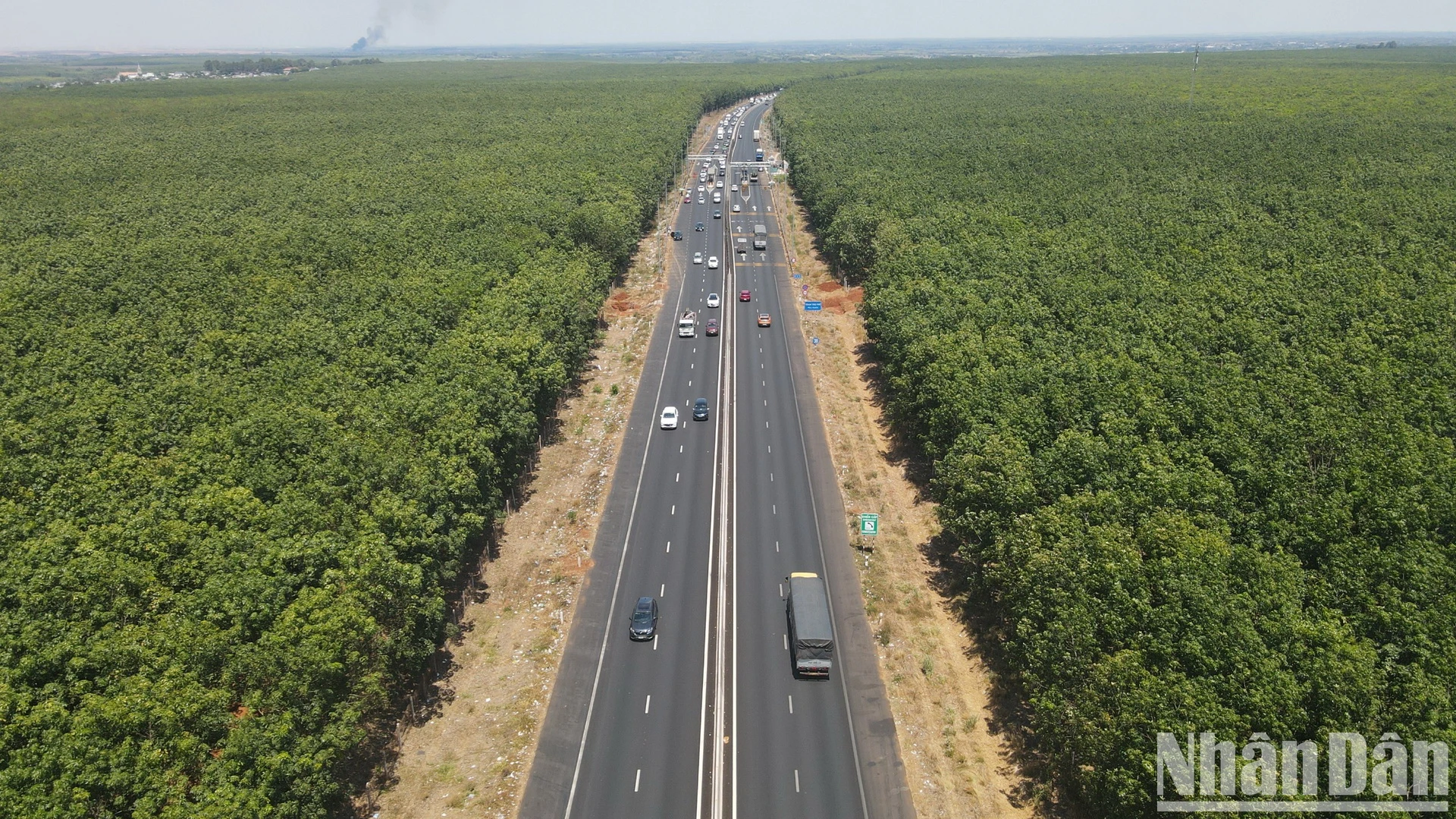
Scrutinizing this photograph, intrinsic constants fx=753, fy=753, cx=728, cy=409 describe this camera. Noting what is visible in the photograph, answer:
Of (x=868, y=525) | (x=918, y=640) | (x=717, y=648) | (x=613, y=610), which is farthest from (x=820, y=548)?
(x=613, y=610)

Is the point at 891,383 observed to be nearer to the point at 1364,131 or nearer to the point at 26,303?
the point at 26,303

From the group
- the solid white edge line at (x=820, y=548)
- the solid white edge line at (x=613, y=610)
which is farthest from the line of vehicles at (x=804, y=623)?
the solid white edge line at (x=613, y=610)

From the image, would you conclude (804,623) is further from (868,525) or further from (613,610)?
(613,610)

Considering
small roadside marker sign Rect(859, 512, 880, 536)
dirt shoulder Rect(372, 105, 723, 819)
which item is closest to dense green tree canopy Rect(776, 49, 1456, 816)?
small roadside marker sign Rect(859, 512, 880, 536)

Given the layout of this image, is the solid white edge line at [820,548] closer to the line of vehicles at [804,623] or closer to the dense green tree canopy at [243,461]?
the line of vehicles at [804,623]

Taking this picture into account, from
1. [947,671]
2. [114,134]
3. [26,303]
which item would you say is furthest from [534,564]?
[114,134]

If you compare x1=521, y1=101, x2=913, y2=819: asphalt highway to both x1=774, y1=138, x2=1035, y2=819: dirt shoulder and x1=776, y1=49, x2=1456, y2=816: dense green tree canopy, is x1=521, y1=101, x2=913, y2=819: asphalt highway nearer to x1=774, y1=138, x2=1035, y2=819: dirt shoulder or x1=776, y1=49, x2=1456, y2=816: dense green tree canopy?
x1=774, y1=138, x2=1035, y2=819: dirt shoulder
